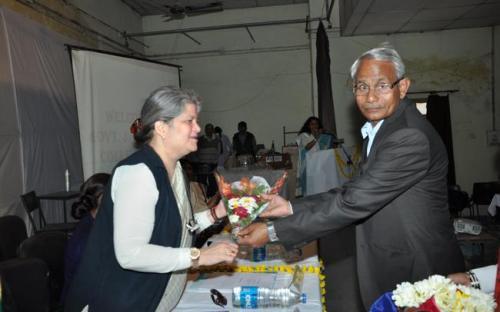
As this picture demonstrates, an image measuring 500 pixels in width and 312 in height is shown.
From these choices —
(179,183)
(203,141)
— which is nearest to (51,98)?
(203,141)

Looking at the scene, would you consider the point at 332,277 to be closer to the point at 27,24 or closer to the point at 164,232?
the point at 164,232

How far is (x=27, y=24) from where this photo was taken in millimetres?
6230

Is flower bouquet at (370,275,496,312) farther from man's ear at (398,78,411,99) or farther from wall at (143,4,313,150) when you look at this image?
wall at (143,4,313,150)

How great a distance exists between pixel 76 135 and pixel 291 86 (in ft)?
20.2

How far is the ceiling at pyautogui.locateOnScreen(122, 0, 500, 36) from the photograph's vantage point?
23.5 ft

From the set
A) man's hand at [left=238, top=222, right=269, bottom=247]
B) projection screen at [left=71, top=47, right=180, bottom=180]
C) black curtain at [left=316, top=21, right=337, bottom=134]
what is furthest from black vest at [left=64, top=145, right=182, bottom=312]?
black curtain at [left=316, top=21, right=337, bottom=134]

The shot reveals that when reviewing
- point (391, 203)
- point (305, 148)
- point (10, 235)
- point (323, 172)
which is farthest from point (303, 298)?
point (305, 148)

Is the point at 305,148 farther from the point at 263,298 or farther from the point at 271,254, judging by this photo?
the point at 263,298

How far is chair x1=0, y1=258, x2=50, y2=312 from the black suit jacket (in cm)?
172

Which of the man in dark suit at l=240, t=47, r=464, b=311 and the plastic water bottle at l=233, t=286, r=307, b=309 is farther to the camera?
the plastic water bottle at l=233, t=286, r=307, b=309

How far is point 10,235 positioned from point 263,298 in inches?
117

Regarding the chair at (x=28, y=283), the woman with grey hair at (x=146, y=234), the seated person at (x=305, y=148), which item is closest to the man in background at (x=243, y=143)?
the seated person at (x=305, y=148)

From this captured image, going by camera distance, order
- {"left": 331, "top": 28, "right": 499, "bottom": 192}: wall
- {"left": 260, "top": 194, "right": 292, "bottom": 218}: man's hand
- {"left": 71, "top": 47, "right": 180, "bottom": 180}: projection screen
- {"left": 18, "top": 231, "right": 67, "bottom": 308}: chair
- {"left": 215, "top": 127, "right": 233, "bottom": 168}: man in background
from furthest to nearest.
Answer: {"left": 215, "top": 127, "right": 233, "bottom": 168}: man in background, {"left": 331, "top": 28, "right": 499, "bottom": 192}: wall, {"left": 71, "top": 47, "right": 180, "bottom": 180}: projection screen, {"left": 18, "top": 231, "right": 67, "bottom": 308}: chair, {"left": 260, "top": 194, "right": 292, "bottom": 218}: man's hand

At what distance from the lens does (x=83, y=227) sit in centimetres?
243
